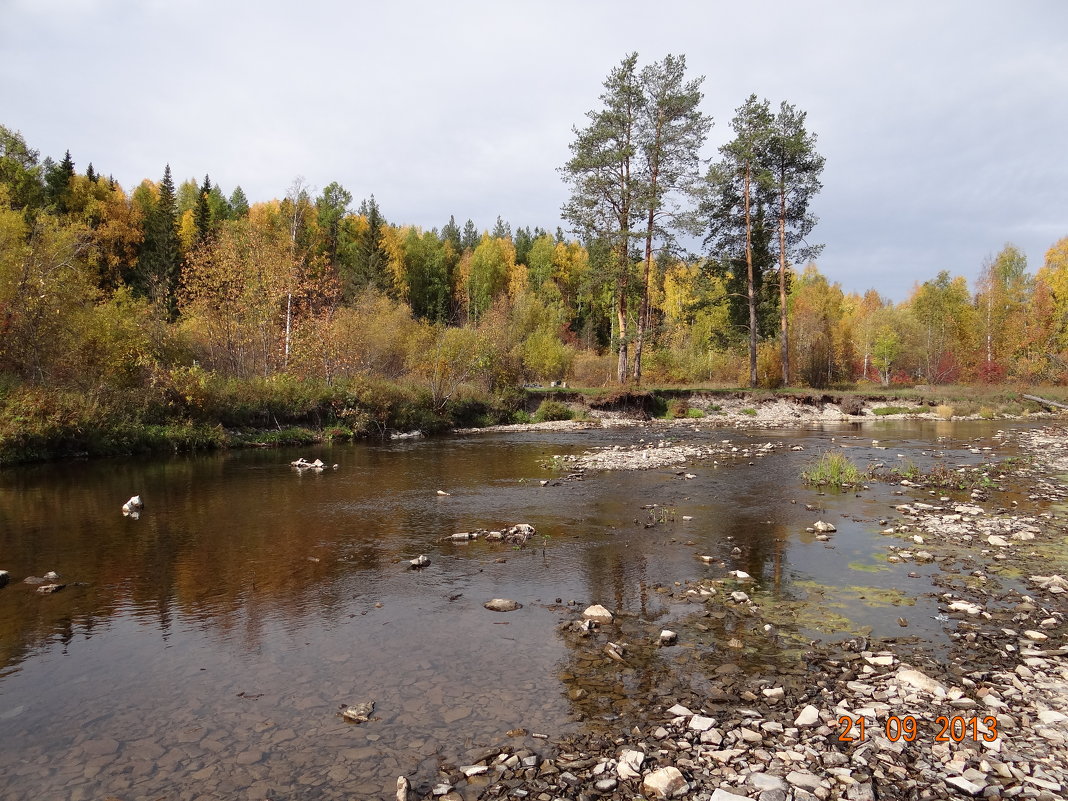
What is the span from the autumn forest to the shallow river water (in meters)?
9.24

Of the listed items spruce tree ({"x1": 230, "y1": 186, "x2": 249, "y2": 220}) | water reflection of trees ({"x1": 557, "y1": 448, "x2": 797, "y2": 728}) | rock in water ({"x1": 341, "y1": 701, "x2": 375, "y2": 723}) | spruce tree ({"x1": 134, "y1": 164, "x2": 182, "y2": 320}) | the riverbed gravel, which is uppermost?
spruce tree ({"x1": 230, "y1": 186, "x2": 249, "y2": 220})

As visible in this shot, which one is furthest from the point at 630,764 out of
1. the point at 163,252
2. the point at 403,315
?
the point at 163,252

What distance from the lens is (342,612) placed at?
7.89 meters

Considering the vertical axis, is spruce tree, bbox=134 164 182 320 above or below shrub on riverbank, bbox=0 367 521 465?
above

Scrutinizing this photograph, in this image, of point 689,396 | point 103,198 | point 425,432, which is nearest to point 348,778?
point 425,432

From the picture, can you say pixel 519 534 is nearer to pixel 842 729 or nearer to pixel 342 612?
pixel 342 612

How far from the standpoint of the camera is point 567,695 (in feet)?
18.5

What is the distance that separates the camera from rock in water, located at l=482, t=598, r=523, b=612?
788 cm

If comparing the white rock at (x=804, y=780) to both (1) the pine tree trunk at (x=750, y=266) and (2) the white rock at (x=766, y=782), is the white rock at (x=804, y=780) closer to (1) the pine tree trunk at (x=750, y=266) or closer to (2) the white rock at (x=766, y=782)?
(2) the white rock at (x=766, y=782)

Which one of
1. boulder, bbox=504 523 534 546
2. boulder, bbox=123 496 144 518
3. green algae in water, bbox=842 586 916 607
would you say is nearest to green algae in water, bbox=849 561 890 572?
green algae in water, bbox=842 586 916 607

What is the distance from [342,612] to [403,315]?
42.6 metres

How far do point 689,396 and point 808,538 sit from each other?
111 ft

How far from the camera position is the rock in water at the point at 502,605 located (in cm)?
788
